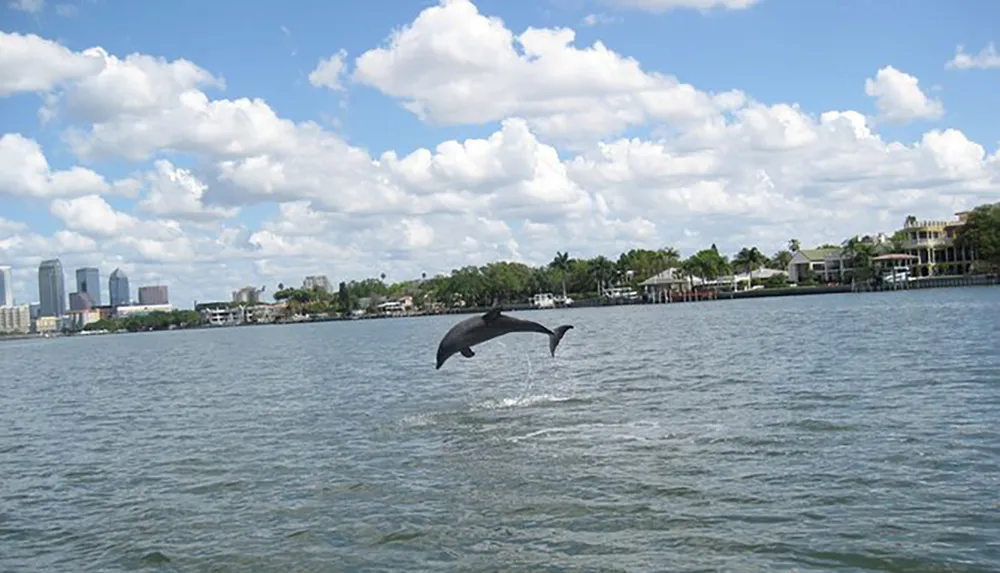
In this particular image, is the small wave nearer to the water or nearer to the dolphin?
the water

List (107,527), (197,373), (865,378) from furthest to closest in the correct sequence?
(197,373) < (865,378) < (107,527)

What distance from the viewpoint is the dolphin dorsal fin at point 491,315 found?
24.7m

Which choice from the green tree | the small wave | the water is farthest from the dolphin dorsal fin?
the green tree

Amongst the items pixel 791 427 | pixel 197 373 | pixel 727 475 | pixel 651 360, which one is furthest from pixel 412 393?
pixel 197 373

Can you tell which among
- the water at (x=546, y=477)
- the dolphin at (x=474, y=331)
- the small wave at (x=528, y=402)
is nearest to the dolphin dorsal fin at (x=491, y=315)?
the dolphin at (x=474, y=331)

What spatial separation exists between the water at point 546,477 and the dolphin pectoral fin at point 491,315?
2.91 metres

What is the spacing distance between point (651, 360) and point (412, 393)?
14524mm

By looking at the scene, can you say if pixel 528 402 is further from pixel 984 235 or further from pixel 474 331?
pixel 984 235

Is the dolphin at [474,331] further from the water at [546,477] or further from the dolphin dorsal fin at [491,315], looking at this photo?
the water at [546,477]

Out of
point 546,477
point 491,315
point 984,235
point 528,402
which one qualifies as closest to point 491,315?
point 491,315

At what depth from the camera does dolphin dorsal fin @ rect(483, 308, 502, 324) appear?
24.7m

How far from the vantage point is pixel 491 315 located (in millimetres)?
24859

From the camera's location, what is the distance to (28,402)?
4791 centimetres

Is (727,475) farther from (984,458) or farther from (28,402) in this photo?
(28,402)
